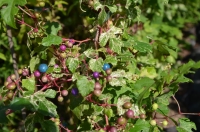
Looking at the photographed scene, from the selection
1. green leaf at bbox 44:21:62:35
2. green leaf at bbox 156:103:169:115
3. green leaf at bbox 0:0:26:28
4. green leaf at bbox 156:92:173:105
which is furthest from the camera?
green leaf at bbox 44:21:62:35

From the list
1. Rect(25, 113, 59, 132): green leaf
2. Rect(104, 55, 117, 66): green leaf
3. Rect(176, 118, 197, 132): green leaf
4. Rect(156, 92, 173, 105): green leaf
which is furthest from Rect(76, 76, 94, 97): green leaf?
Rect(176, 118, 197, 132): green leaf

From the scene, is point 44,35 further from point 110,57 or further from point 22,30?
point 22,30

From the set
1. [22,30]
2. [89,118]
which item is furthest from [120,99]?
[22,30]

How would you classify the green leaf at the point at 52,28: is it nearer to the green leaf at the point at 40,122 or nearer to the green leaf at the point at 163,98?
the green leaf at the point at 40,122

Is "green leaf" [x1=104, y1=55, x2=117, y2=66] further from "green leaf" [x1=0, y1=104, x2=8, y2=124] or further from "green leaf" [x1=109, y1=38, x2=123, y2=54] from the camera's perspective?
"green leaf" [x1=0, y1=104, x2=8, y2=124]

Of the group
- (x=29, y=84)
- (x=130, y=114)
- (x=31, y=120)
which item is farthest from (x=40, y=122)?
(x=130, y=114)

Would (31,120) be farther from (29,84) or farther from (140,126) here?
(140,126)

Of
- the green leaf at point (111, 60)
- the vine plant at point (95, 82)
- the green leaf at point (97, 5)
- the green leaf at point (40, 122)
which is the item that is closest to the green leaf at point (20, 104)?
the vine plant at point (95, 82)
